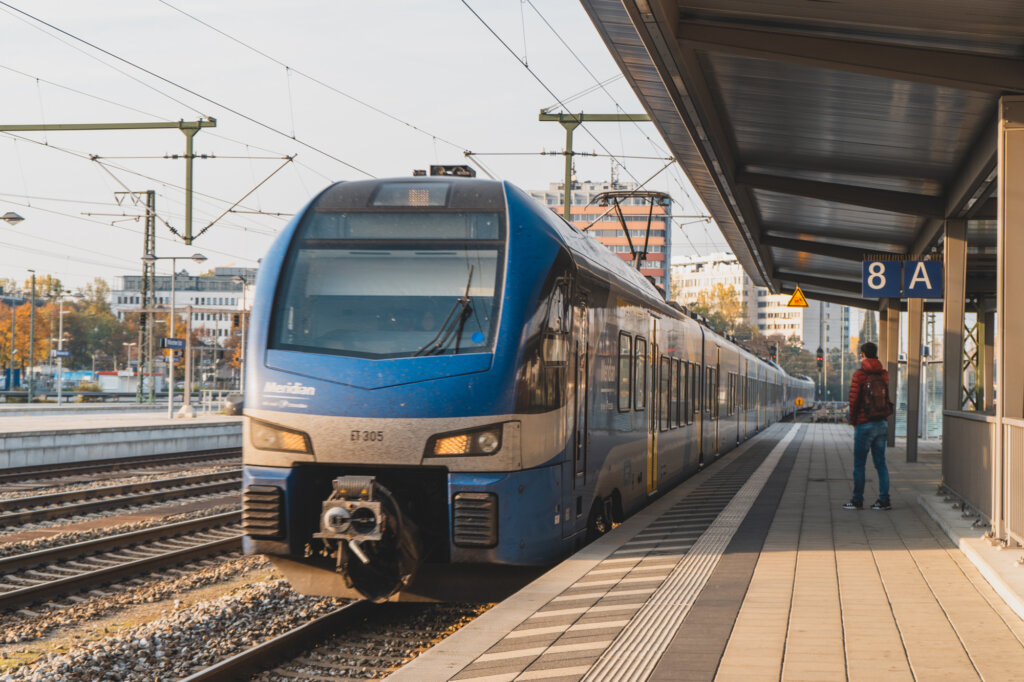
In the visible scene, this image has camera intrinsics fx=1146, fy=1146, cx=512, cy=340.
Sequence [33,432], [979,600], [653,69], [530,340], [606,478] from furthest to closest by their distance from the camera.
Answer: [33,432]
[653,69]
[606,478]
[530,340]
[979,600]

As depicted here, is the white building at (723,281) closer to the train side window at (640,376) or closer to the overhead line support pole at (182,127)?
the overhead line support pole at (182,127)

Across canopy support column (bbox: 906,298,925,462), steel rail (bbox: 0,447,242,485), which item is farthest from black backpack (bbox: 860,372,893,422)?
steel rail (bbox: 0,447,242,485)

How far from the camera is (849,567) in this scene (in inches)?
340

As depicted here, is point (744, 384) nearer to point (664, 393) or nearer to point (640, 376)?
point (664, 393)

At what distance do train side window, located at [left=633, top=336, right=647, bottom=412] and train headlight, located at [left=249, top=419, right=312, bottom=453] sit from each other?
4.65 metres

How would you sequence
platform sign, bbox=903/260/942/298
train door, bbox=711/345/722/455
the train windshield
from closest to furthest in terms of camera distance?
the train windshield
platform sign, bbox=903/260/942/298
train door, bbox=711/345/722/455

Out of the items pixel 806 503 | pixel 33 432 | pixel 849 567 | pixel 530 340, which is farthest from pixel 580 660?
pixel 33 432

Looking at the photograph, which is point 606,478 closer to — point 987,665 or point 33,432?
point 987,665

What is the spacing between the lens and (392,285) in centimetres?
804

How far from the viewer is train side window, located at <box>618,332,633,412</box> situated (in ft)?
35.4

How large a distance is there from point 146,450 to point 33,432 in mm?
3871

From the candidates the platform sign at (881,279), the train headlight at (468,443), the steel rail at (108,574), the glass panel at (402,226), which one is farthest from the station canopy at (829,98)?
the steel rail at (108,574)

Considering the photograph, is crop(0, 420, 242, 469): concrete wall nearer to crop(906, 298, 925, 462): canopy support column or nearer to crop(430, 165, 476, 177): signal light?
crop(430, 165, 476, 177): signal light

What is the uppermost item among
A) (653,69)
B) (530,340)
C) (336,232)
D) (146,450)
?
(653,69)
